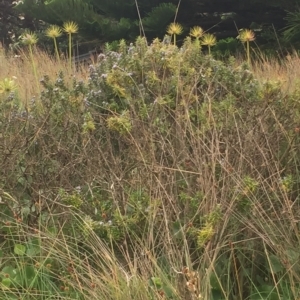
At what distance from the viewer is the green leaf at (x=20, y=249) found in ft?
9.11

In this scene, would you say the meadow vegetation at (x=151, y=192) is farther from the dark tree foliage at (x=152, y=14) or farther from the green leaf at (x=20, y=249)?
the dark tree foliage at (x=152, y=14)

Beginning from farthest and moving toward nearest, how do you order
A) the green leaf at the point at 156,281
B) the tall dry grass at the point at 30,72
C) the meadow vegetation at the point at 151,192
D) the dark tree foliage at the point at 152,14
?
the dark tree foliage at the point at 152,14 < the tall dry grass at the point at 30,72 < the meadow vegetation at the point at 151,192 < the green leaf at the point at 156,281

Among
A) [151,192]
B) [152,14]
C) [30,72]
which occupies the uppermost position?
[151,192]

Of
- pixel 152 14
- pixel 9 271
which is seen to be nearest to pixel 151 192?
pixel 9 271

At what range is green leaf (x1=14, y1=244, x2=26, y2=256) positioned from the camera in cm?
278

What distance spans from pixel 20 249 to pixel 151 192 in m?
0.65

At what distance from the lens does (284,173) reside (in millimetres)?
3123

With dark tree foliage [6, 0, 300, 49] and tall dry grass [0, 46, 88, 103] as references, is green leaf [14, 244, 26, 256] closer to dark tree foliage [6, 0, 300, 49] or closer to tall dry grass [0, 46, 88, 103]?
tall dry grass [0, 46, 88, 103]

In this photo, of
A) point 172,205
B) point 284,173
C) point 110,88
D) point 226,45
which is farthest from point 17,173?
point 226,45

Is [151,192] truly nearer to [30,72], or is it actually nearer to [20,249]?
[20,249]

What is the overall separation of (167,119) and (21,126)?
2.63ft

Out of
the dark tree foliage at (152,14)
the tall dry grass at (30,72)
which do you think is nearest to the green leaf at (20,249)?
the tall dry grass at (30,72)

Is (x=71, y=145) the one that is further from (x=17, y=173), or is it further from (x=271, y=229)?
(x=271, y=229)

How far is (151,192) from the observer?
2744 millimetres
